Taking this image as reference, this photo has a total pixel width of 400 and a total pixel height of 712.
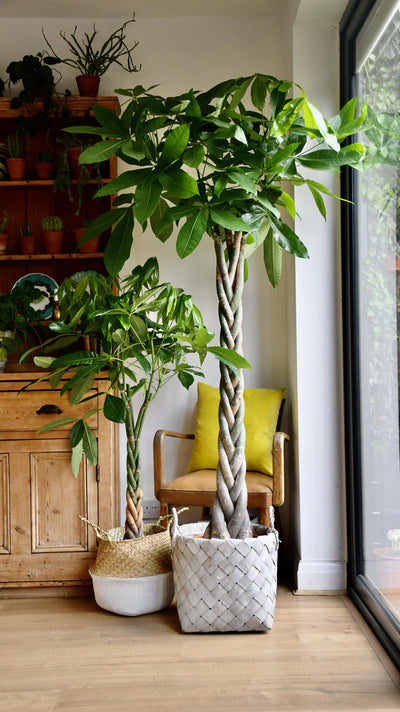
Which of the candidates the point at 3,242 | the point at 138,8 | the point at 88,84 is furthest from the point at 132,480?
the point at 138,8

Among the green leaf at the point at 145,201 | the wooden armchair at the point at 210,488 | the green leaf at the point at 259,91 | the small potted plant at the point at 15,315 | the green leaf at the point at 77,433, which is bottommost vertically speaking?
the wooden armchair at the point at 210,488

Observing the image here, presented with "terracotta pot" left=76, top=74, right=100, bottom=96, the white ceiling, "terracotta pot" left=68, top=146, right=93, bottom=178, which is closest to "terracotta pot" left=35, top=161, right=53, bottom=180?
"terracotta pot" left=68, top=146, right=93, bottom=178

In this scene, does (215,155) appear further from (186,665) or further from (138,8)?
(186,665)

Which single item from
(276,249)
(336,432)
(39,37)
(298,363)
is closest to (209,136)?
(276,249)

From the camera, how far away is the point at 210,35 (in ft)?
11.2

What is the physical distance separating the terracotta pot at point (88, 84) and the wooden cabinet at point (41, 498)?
1.43 meters

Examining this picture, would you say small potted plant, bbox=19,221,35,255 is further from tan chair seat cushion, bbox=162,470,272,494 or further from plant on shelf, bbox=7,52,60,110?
tan chair seat cushion, bbox=162,470,272,494

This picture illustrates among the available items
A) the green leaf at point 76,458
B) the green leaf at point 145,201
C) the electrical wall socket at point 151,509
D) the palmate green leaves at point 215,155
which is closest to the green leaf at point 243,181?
the palmate green leaves at point 215,155

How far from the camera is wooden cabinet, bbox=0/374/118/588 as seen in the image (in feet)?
9.35

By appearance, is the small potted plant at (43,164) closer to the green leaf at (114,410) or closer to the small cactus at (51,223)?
the small cactus at (51,223)

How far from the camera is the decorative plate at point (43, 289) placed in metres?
3.34

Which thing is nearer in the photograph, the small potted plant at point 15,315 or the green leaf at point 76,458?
the green leaf at point 76,458

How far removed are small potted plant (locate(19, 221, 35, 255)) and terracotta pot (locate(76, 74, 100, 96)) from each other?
0.71 m

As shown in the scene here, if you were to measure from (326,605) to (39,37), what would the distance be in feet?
9.89
